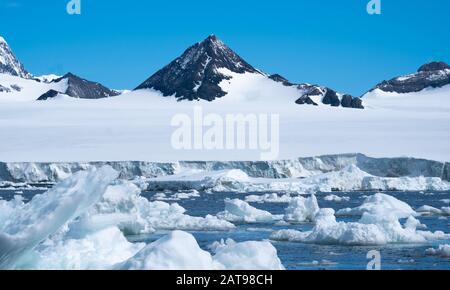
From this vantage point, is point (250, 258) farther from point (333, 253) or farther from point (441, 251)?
point (441, 251)

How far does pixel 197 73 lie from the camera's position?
137 meters

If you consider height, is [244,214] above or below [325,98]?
below

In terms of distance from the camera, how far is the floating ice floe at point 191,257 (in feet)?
29.1

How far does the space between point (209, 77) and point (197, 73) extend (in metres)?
2.61

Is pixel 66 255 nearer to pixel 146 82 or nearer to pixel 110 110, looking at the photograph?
pixel 110 110

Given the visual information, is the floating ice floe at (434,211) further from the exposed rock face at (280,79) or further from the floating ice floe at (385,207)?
the exposed rock face at (280,79)

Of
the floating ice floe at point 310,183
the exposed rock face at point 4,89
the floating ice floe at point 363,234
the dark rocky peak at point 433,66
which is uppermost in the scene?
the dark rocky peak at point 433,66

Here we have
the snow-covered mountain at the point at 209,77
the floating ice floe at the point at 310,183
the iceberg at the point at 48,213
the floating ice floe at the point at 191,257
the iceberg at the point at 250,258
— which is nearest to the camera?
the floating ice floe at the point at 191,257

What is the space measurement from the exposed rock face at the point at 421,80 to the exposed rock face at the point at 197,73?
29.9m

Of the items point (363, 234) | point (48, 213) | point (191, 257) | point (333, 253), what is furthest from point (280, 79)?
point (191, 257)

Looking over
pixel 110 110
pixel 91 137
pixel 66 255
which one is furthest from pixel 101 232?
pixel 110 110

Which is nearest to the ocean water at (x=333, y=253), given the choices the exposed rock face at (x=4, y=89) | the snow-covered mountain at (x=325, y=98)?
the snow-covered mountain at (x=325, y=98)
